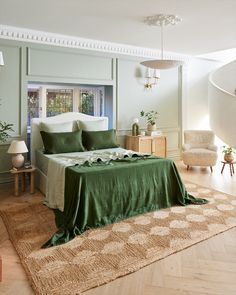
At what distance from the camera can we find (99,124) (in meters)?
4.91

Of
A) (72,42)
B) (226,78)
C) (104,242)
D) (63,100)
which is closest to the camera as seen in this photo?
(104,242)

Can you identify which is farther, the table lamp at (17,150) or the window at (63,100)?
the window at (63,100)

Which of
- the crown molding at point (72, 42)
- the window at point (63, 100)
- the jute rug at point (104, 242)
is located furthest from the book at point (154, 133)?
the jute rug at point (104, 242)

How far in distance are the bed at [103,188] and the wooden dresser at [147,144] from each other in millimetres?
1486

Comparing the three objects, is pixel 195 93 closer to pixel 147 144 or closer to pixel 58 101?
pixel 147 144

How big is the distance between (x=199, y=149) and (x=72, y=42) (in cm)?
331

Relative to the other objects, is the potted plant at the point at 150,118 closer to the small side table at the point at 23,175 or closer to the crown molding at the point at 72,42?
the crown molding at the point at 72,42

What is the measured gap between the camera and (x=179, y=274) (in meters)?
2.09

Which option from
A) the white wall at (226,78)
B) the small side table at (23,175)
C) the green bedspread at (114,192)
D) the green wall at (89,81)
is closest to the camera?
the green bedspread at (114,192)

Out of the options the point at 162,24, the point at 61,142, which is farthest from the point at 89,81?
the point at 162,24

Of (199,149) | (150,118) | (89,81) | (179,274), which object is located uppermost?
(89,81)

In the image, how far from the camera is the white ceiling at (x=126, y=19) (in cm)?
328

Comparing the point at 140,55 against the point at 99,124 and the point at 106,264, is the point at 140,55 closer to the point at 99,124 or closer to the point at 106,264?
the point at 99,124

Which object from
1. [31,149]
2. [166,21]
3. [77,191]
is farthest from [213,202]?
[31,149]
